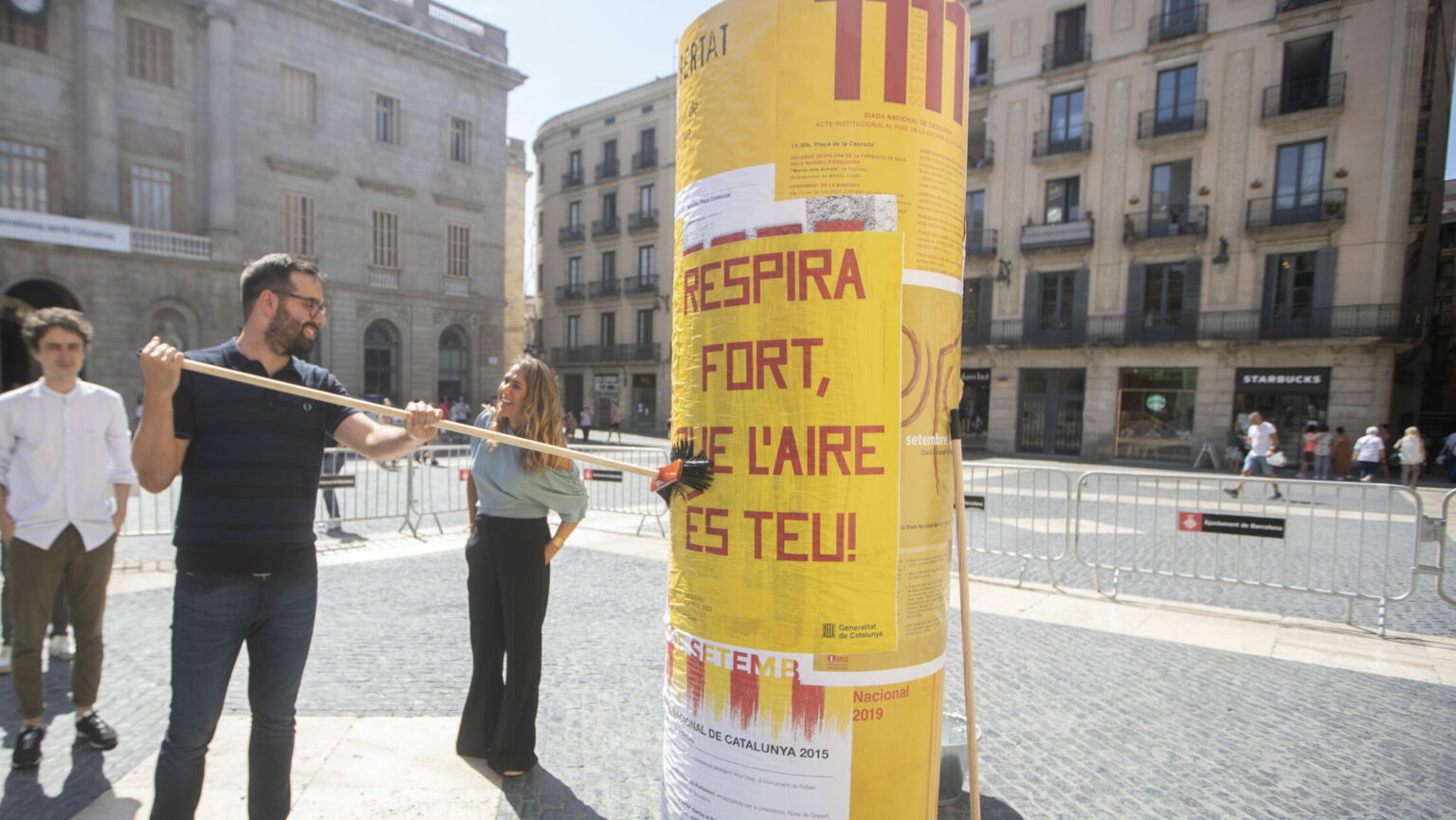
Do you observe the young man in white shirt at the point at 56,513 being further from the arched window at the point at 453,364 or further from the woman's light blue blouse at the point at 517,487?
the arched window at the point at 453,364

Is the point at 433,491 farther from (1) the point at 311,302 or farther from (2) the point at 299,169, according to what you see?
(2) the point at 299,169

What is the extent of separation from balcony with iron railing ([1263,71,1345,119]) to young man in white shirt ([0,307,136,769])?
28746 mm

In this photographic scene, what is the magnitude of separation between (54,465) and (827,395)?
13.3 ft

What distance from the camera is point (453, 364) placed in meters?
32.6

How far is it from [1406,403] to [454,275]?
3696 cm

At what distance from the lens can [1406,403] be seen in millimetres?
24297

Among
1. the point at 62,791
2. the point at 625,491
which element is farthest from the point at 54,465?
the point at 625,491

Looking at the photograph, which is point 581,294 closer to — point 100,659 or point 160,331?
point 160,331

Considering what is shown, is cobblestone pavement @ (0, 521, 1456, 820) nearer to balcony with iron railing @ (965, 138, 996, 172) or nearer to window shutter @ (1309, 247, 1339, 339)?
window shutter @ (1309, 247, 1339, 339)

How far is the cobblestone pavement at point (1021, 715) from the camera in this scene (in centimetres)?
324

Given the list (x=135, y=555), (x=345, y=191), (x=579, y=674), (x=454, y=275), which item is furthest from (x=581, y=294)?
(x=579, y=674)

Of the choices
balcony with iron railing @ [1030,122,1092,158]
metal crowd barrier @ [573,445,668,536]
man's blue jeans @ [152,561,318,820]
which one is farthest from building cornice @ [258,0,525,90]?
man's blue jeans @ [152,561,318,820]

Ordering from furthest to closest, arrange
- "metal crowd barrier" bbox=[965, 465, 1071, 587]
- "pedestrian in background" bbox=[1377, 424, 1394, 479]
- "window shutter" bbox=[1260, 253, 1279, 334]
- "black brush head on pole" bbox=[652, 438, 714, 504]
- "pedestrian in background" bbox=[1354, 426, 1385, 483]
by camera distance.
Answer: "window shutter" bbox=[1260, 253, 1279, 334]
"pedestrian in background" bbox=[1377, 424, 1394, 479]
"pedestrian in background" bbox=[1354, 426, 1385, 483]
"metal crowd barrier" bbox=[965, 465, 1071, 587]
"black brush head on pole" bbox=[652, 438, 714, 504]

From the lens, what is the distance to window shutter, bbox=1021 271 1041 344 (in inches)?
1037
